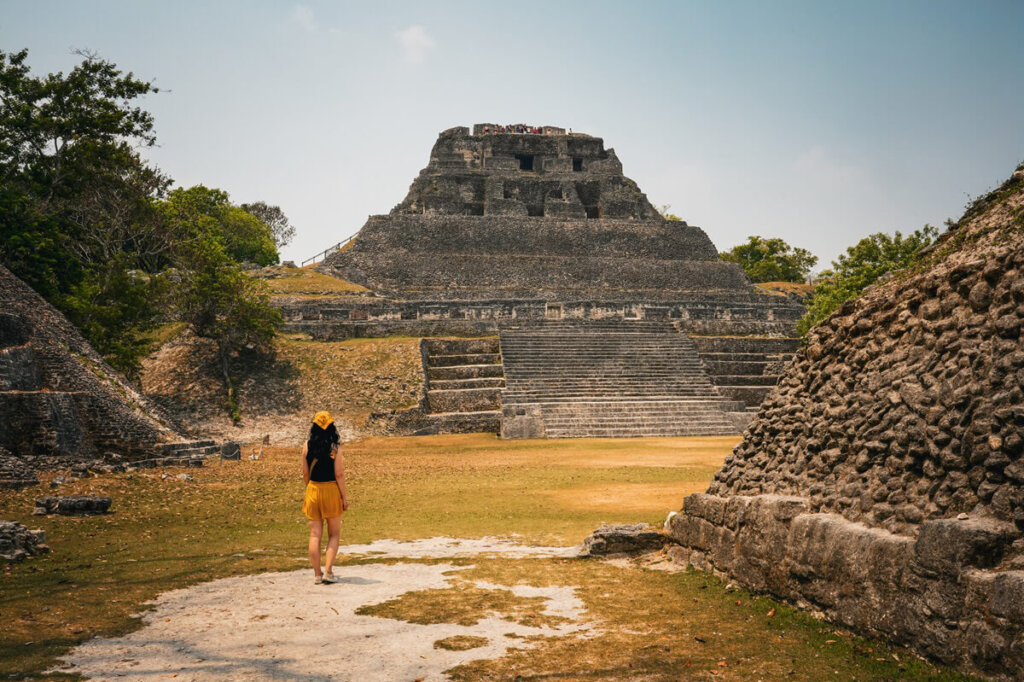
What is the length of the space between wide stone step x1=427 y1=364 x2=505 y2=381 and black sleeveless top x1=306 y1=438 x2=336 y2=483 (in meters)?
Result: 17.4

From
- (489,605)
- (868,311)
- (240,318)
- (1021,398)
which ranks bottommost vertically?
(489,605)

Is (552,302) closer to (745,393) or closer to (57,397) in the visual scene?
(745,393)

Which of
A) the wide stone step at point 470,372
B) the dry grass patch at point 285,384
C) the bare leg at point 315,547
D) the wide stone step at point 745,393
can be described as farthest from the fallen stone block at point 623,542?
the wide stone step at point 745,393

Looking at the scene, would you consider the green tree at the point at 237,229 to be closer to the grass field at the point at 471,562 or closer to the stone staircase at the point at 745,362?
the stone staircase at the point at 745,362

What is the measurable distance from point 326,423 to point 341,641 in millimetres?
2055

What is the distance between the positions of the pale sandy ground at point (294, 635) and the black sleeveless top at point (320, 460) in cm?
78

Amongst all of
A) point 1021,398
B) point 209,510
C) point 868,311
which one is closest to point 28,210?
point 209,510

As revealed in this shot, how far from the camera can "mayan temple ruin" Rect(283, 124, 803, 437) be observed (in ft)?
70.1

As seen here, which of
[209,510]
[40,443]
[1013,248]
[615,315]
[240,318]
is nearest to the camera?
[1013,248]

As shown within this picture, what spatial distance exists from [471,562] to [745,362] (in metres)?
20.7

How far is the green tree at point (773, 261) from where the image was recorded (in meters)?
58.8

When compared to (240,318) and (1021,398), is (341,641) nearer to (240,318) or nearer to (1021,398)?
(1021,398)

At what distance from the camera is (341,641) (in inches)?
168

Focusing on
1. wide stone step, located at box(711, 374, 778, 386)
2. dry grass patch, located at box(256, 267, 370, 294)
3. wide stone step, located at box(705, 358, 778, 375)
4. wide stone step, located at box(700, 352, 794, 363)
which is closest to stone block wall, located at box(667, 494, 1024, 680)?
wide stone step, located at box(711, 374, 778, 386)
